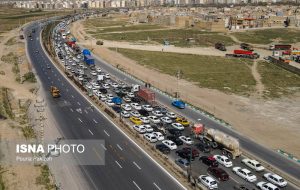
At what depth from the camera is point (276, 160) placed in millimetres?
55188

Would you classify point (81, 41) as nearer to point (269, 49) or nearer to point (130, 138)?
point (269, 49)

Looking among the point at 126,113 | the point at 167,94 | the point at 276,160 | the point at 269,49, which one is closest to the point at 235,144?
the point at 276,160

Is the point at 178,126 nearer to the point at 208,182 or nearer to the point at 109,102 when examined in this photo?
the point at 109,102

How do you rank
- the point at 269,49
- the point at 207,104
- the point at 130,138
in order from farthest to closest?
the point at 269,49, the point at 207,104, the point at 130,138

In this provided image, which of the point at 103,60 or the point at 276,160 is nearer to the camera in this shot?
the point at 276,160

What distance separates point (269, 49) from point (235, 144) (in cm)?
12997

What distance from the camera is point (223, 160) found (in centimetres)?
5259

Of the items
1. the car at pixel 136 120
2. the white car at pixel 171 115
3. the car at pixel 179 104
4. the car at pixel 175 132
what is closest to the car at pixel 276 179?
the car at pixel 175 132

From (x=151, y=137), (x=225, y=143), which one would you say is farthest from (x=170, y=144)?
(x=225, y=143)

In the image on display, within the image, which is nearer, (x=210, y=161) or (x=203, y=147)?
(x=210, y=161)

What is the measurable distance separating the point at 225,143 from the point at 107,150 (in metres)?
18.2

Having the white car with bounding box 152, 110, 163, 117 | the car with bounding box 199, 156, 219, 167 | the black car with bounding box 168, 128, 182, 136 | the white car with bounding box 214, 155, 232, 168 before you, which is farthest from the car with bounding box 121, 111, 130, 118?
the white car with bounding box 214, 155, 232, 168

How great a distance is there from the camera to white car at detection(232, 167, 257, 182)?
48188 mm

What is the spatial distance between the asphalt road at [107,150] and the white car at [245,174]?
359 inches
